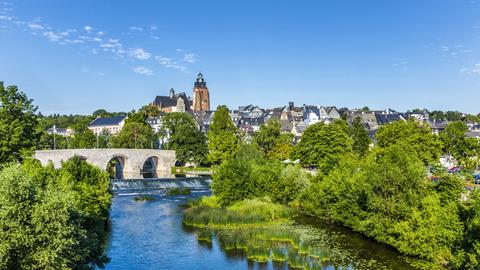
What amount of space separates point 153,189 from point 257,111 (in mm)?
117436

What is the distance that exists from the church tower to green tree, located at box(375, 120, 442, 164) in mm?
119456

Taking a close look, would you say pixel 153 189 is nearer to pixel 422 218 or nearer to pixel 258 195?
pixel 258 195

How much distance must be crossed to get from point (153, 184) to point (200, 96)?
12556 cm

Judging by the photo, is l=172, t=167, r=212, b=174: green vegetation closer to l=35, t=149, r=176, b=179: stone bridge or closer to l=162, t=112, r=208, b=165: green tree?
l=35, t=149, r=176, b=179: stone bridge

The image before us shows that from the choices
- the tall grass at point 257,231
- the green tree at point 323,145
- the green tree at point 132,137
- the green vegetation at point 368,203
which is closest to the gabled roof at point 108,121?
the green tree at point 132,137

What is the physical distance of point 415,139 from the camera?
62906mm

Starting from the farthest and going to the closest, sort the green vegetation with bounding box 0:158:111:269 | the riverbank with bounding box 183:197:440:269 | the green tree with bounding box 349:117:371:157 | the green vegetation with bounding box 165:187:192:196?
the green tree with bounding box 349:117:371:157 → the green vegetation with bounding box 165:187:192:196 → the riverbank with bounding box 183:197:440:269 → the green vegetation with bounding box 0:158:111:269

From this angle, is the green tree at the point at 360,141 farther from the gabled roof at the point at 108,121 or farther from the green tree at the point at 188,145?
the gabled roof at the point at 108,121

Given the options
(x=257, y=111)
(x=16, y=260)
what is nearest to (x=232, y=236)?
(x=16, y=260)

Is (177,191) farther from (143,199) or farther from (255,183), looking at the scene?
(255,183)

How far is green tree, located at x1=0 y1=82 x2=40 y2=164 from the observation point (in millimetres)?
37188

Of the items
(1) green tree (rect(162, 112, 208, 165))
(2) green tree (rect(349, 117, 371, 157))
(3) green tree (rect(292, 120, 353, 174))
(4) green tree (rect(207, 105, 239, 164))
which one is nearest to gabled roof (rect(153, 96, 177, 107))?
(1) green tree (rect(162, 112, 208, 165))

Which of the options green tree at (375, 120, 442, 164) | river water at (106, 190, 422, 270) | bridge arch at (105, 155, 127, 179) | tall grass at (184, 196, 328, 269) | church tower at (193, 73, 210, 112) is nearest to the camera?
river water at (106, 190, 422, 270)

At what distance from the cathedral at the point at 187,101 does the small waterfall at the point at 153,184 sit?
11086 cm
